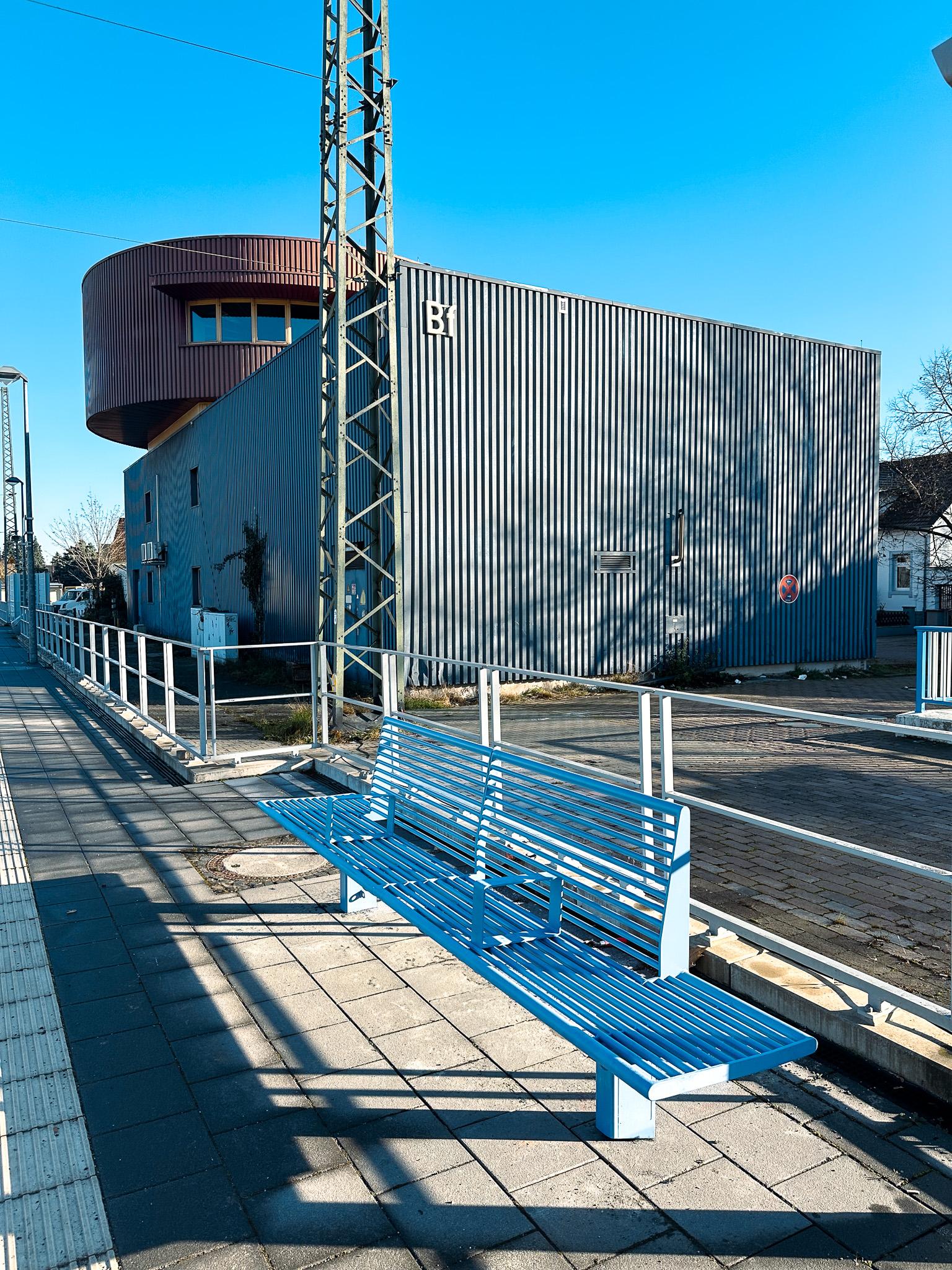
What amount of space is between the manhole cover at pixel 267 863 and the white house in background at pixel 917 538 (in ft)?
82.1

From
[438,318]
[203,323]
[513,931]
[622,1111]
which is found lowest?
[622,1111]

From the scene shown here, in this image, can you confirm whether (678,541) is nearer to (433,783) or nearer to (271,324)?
(433,783)

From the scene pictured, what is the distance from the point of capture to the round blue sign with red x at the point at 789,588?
19156mm

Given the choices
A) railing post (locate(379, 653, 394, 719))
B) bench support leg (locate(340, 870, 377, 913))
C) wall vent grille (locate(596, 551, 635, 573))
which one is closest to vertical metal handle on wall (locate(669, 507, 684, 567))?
wall vent grille (locate(596, 551, 635, 573))

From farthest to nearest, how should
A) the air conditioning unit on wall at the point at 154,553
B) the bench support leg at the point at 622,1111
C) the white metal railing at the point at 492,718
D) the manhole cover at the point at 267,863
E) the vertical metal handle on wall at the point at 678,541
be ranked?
1. the air conditioning unit on wall at the point at 154,553
2. the vertical metal handle on wall at the point at 678,541
3. the manhole cover at the point at 267,863
4. the white metal railing at the point at 492,718
5. the bench support leg at the point at 622,1111

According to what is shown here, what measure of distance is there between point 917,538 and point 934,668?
2891 centimetres

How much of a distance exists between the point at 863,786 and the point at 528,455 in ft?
30.7

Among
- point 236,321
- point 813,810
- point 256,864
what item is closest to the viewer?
point 256,864

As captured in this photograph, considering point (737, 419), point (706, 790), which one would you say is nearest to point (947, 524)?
point (737, 419)

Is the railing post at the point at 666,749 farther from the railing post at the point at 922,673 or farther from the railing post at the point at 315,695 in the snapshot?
the railing post at the point at 922,673

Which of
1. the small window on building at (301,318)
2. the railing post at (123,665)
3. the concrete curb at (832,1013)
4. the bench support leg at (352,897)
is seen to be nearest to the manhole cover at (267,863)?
the bench support leg at (352,897)

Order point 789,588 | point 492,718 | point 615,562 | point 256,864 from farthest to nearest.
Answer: point 789,588, point 615,562, point 492,718, point 256,864

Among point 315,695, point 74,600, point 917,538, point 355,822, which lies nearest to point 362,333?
point 315,695

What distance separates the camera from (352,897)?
4.91 meters
